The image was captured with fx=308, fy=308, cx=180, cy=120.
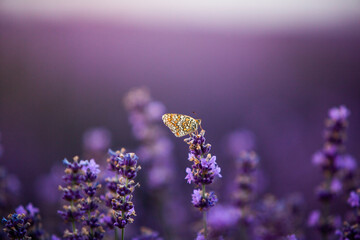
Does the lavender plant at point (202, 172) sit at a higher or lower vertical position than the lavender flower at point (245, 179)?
lower

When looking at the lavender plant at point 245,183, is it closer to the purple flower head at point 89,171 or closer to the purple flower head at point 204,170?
the purple flower head at point 204,170

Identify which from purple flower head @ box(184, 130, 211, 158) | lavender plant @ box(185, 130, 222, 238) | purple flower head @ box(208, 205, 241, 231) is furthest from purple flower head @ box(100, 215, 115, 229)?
purple flower head @ box(208, 205, 241, 231)

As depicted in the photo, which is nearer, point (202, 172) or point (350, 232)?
point (202, 172)

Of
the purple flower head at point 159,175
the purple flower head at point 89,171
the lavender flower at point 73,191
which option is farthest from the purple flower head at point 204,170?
the purple flower head at point 159,175

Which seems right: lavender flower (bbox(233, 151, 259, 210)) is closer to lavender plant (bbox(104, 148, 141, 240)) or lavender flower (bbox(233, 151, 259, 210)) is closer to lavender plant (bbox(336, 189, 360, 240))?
lavender plant (bbox(336, 189, 360, 240))

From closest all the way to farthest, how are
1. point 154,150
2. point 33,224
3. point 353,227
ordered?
point 353,227
point 33,224
point 154,150

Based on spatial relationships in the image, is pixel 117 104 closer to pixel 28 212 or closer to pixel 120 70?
pixel 120 70

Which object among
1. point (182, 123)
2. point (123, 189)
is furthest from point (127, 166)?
point (182, 123)

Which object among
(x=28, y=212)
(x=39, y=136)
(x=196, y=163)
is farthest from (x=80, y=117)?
(x=196, y=163)

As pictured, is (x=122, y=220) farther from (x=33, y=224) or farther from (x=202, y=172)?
(x=33, y=224)
